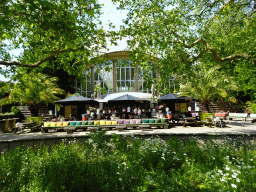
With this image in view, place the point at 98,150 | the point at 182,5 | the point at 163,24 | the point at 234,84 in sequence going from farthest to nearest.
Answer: the point at 234,84
the point at 182,5
the point at 163,24
the point at 98,150

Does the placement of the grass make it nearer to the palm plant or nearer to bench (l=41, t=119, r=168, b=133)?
bench (l=41, t=119, r=168, b=133)

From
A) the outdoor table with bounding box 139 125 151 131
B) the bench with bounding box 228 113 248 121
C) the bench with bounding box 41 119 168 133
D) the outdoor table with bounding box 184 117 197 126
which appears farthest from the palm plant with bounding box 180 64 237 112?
the outdoor table with bounding box 139 125 151 131

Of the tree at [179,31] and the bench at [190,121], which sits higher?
the tree at [179,31]

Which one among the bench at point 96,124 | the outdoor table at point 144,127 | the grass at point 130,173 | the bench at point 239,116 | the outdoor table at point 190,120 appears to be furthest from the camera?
the bench at point 239,116

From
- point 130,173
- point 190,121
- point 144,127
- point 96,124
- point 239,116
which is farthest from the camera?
point 239,116

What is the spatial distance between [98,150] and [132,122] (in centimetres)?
855

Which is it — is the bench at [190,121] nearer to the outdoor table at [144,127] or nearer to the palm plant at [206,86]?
the outdoor table at [144,127]

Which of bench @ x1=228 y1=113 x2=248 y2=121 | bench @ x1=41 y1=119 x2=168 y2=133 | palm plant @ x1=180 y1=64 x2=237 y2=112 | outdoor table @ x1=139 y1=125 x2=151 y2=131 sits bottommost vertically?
outdoor table @ x1=139 y1=125 x2=151 y2=131

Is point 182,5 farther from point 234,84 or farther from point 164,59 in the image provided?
point 234,84

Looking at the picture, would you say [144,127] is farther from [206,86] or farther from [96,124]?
[206,86]

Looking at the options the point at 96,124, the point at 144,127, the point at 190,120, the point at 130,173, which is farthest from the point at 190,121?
the point at 130,173

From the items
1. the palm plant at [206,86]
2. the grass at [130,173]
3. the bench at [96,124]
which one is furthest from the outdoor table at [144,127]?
the grass at [130,173]

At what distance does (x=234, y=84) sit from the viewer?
2098cm

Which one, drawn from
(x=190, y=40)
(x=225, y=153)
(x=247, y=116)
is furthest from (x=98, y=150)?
(x=247, y=116)
